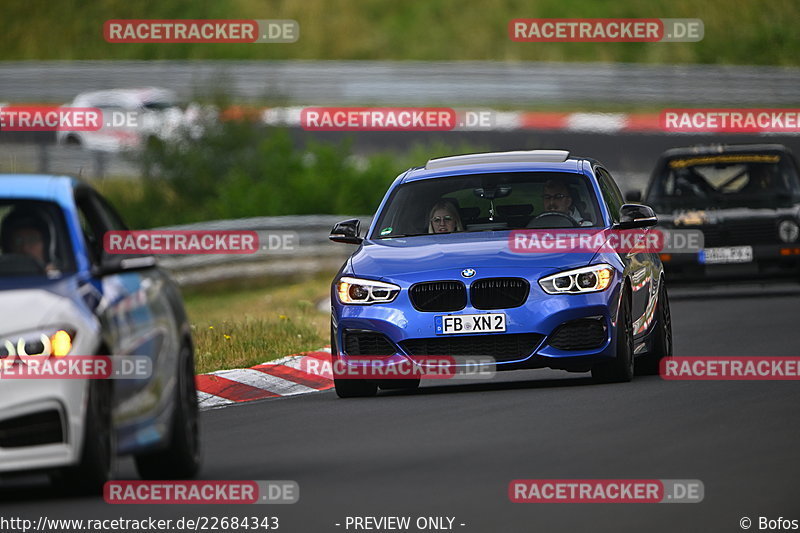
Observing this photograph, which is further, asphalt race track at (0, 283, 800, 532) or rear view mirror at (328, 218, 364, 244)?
rear view mirror at (328, 218, 364, 244)

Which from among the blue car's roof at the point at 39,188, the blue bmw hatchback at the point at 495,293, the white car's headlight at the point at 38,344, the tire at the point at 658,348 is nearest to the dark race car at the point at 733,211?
the tire at the point at 658,348

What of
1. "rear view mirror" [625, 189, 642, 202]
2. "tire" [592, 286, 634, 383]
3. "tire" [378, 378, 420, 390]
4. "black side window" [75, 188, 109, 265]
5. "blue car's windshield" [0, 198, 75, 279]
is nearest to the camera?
"blue car's windshield" [0, 198, 75, 279]

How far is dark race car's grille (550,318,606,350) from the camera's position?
13.4m

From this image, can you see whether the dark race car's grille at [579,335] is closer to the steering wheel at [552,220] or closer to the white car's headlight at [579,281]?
the white car's headlight at [579,281]

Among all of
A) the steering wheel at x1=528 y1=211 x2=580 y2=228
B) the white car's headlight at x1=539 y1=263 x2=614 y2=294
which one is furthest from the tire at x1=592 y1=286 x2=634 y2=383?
the steering wheel at x1=528 y1=211 x2=580 y2=228

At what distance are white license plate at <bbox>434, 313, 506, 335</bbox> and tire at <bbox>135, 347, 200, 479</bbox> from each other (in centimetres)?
350

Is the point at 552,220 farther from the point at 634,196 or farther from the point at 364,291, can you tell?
the point at 634,196

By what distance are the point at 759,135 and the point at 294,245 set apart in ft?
40.9

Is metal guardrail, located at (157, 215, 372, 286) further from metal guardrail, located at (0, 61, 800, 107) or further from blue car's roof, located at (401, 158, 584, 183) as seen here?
blue car's roof, located at (401, 158, 584, 183)

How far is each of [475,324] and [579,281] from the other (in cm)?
75

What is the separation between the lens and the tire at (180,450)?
31.9ft

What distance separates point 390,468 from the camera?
32.8 ft

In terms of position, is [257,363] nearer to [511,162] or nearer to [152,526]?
[511,162]

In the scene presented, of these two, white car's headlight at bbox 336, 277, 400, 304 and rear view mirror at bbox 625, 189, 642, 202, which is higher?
rear view mirror at bbox 625, 189, 642, 202
